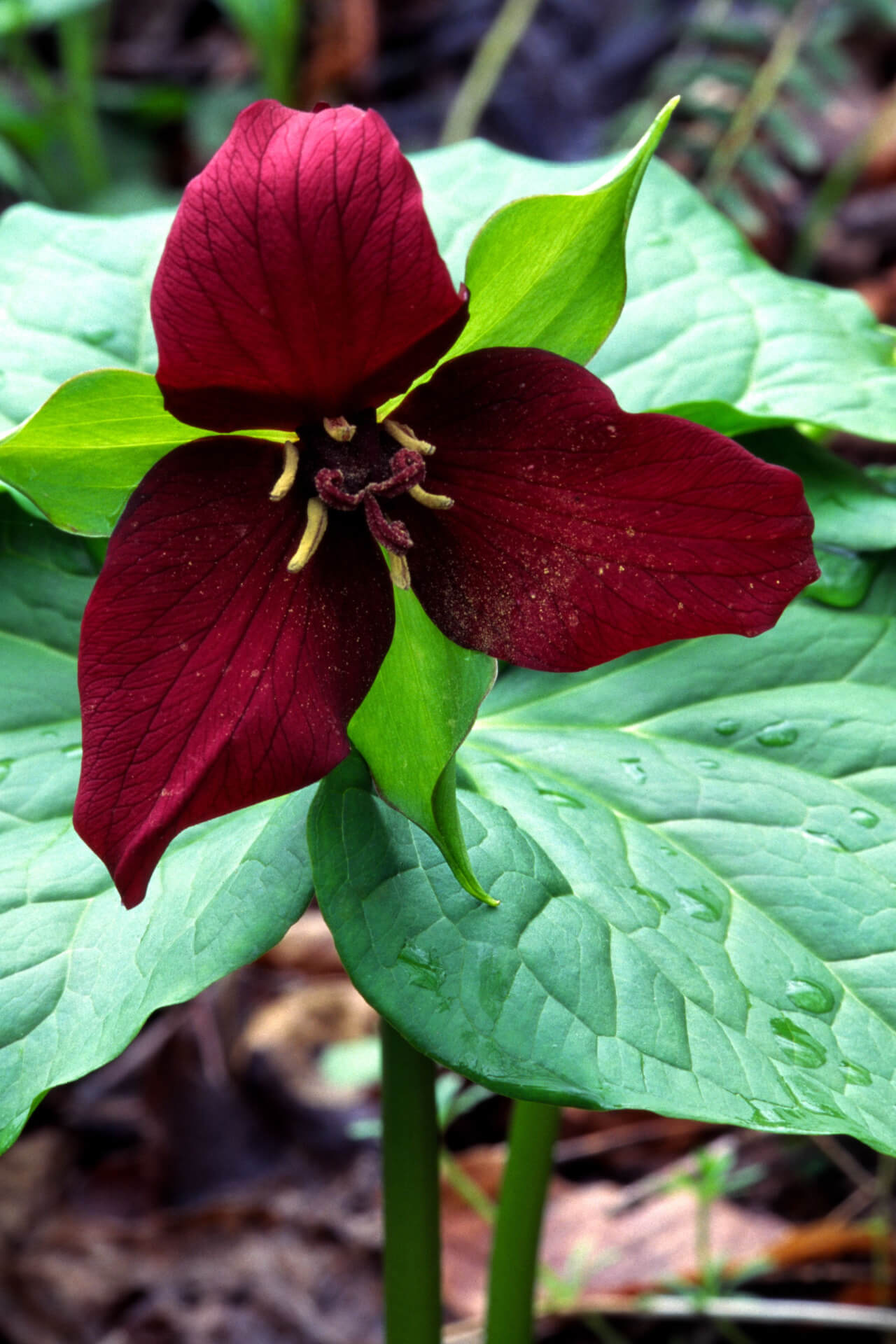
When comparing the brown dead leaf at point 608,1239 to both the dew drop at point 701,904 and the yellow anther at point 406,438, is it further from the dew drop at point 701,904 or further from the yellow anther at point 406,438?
the yellow anther at point 406,438

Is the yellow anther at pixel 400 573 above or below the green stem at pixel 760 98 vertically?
above

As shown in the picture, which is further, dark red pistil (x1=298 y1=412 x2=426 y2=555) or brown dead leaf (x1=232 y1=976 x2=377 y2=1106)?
brown dead leaf (x1=232 y1=976 x2=377 y2=1106)

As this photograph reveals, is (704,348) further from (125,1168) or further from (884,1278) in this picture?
(125,1168)

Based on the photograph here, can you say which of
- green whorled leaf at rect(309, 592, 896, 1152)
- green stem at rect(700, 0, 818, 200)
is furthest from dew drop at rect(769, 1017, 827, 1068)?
green stem at rect(700, 0, 818, 200)

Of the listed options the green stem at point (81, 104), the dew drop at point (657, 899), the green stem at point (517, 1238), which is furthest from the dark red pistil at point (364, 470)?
the green stem at point (81, 104)

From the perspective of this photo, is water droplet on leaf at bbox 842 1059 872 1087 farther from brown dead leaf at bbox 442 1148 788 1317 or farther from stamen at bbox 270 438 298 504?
brown dead leaf at bbox 442 1148 788 1317

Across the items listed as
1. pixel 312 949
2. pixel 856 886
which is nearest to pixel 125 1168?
pixel 312 949

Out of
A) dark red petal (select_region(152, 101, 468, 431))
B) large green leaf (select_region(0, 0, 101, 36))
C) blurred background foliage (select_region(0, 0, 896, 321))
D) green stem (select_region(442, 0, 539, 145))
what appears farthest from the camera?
green stem (select_region(442, 0, 539, 145))

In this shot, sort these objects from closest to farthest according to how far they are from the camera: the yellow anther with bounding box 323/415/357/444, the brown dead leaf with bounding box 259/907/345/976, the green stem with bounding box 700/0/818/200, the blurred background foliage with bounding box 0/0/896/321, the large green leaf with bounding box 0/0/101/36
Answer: the yellow anther with bounding box 323/415/357/444
the brown dead leaf with bounding box 259/907/345/976
the large green leaf with bounding box 0/0/101/36
the green stem with bounding box 700/0/818/200
the blurred background foliage with bounding box 0/0/896/321
